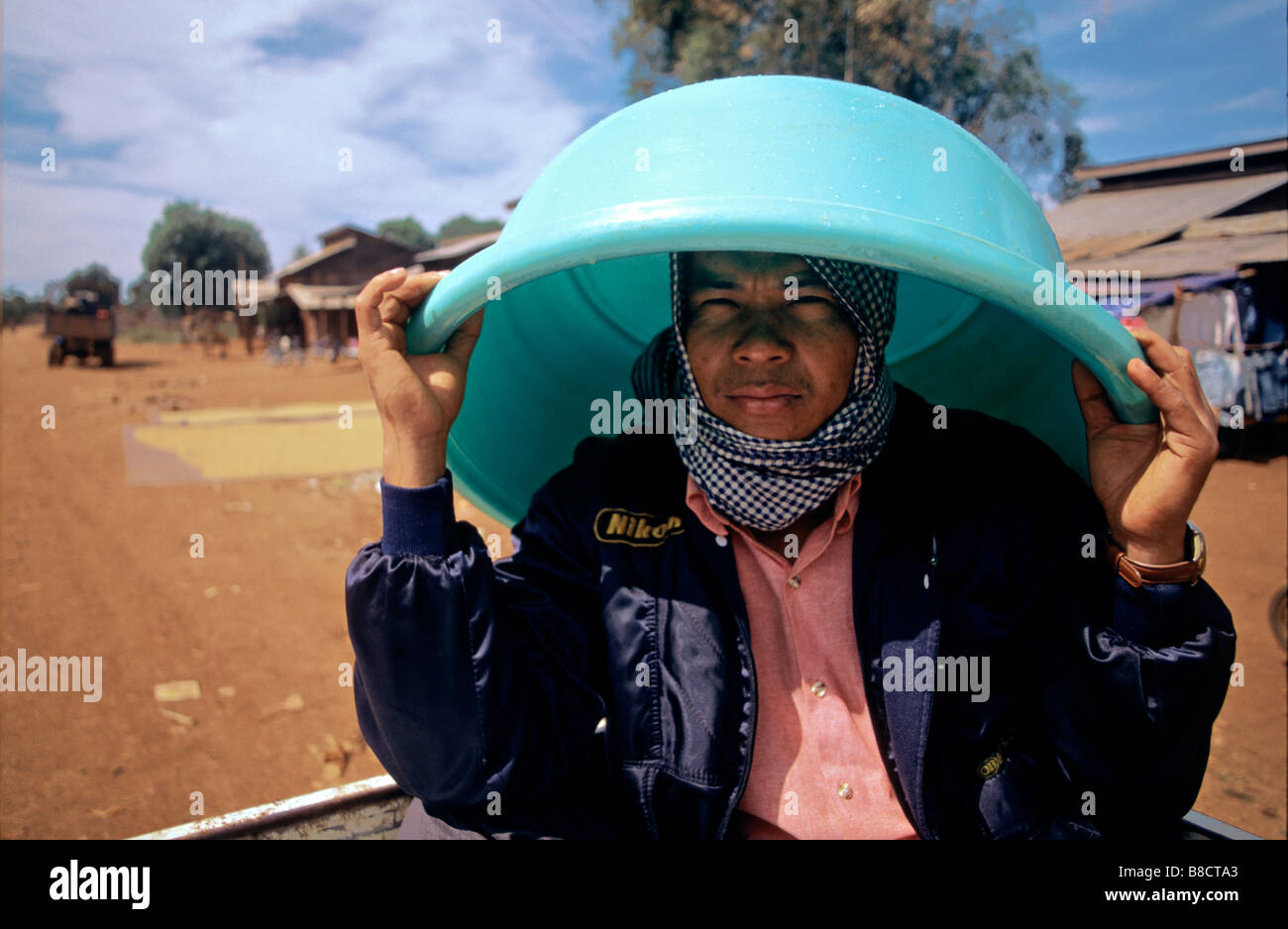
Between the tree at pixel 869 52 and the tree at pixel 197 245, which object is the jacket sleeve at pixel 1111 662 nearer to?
the tree at pixel 869 52

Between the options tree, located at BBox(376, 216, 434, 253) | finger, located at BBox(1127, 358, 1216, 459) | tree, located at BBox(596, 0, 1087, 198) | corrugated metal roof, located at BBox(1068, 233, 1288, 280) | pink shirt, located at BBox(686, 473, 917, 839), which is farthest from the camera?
tree, located at BBox(376, 216, 434, 253)

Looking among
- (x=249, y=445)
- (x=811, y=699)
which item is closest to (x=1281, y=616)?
(x=811, y=699)

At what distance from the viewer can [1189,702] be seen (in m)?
1.22

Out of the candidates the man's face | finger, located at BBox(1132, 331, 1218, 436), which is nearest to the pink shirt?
the man's face

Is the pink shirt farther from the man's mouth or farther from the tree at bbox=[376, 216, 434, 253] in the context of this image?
the tree at bbox=[376, 216, 434, 253]

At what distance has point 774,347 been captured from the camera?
4.53 ft

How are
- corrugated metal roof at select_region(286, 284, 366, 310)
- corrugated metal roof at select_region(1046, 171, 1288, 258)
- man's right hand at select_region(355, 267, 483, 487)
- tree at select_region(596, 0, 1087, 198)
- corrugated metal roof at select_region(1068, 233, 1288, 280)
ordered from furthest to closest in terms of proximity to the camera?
corrugated metal roof at select_region(286, 284, 366, 310)
tree at select_region(596, 0, 1087, 198)
corrugated metal roof at select_region(1046, 171, 1288, 258)
corrugated metal roof at select_region(1068, 233, 1288, 280)
man's right hand at select_region(355, 267, 483, 487)

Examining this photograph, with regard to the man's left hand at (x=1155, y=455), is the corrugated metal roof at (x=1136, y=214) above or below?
above

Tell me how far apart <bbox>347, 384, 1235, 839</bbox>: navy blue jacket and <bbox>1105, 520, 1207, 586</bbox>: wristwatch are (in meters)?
0.02

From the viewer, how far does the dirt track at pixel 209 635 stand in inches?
135

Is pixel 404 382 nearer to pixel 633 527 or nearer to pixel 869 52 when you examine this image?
pixel 633 527

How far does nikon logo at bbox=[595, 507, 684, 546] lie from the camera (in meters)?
1.48

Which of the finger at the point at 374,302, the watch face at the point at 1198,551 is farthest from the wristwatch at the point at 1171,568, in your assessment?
the finger at the point at 374,302

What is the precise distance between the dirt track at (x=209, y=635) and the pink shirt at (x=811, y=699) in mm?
Result: 2837
